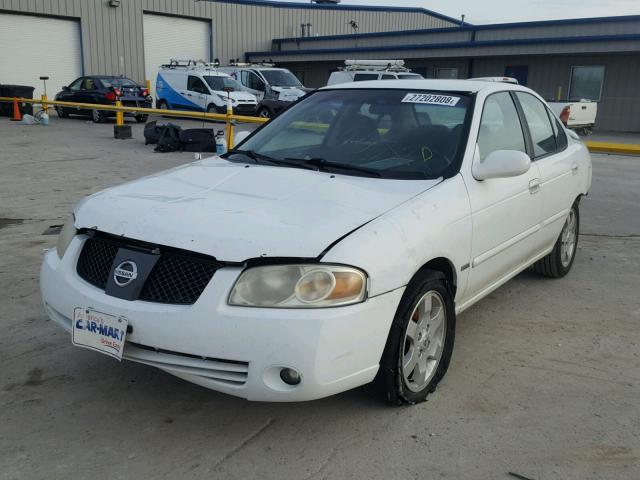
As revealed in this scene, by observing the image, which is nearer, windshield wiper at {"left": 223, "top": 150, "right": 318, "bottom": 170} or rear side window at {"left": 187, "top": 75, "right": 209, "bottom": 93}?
windshield wiper at {"left": 223, "top": 150, "right": 318, "bottom": 170}

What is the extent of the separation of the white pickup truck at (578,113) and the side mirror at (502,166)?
15.1 metres

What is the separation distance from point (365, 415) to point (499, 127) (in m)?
2.12

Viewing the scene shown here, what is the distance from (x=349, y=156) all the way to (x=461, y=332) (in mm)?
1355

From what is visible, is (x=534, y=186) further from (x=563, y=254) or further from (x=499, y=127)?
(x=563, y=254)

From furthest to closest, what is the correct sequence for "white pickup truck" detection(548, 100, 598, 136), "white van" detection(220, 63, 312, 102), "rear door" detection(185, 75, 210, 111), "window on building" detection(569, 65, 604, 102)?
"white van" detection(220, 63, 312, 102), "window on building" detection(569, 65, 604, 102), "rear door" detection(185, 75, 210, 111), "white pickup truck" detection(548, 100, 598, 136)

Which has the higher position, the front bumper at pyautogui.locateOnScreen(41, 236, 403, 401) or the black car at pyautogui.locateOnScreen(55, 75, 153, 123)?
the black car at pyautogui.locateOnScreen(55, 75, 153, 123)

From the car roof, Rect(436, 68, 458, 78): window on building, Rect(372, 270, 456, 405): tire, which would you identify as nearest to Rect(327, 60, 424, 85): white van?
Rect(436, 68, 458, 78): window on building

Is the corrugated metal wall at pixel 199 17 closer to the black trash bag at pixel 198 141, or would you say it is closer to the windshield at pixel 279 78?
the windshield at pixel 279 78

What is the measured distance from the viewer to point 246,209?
2967 mm

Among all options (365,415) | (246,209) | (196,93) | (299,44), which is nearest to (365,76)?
(196,93)

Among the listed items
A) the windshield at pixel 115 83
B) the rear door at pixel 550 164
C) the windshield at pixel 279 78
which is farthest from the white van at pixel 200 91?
the rear door at pixel 550 164

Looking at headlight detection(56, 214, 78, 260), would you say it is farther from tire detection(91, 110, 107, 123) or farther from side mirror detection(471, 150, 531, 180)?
tire detection(91, 110, 107, 123)

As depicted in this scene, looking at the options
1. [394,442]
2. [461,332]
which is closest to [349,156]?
[461,332]

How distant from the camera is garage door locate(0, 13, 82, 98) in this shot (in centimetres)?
2833
